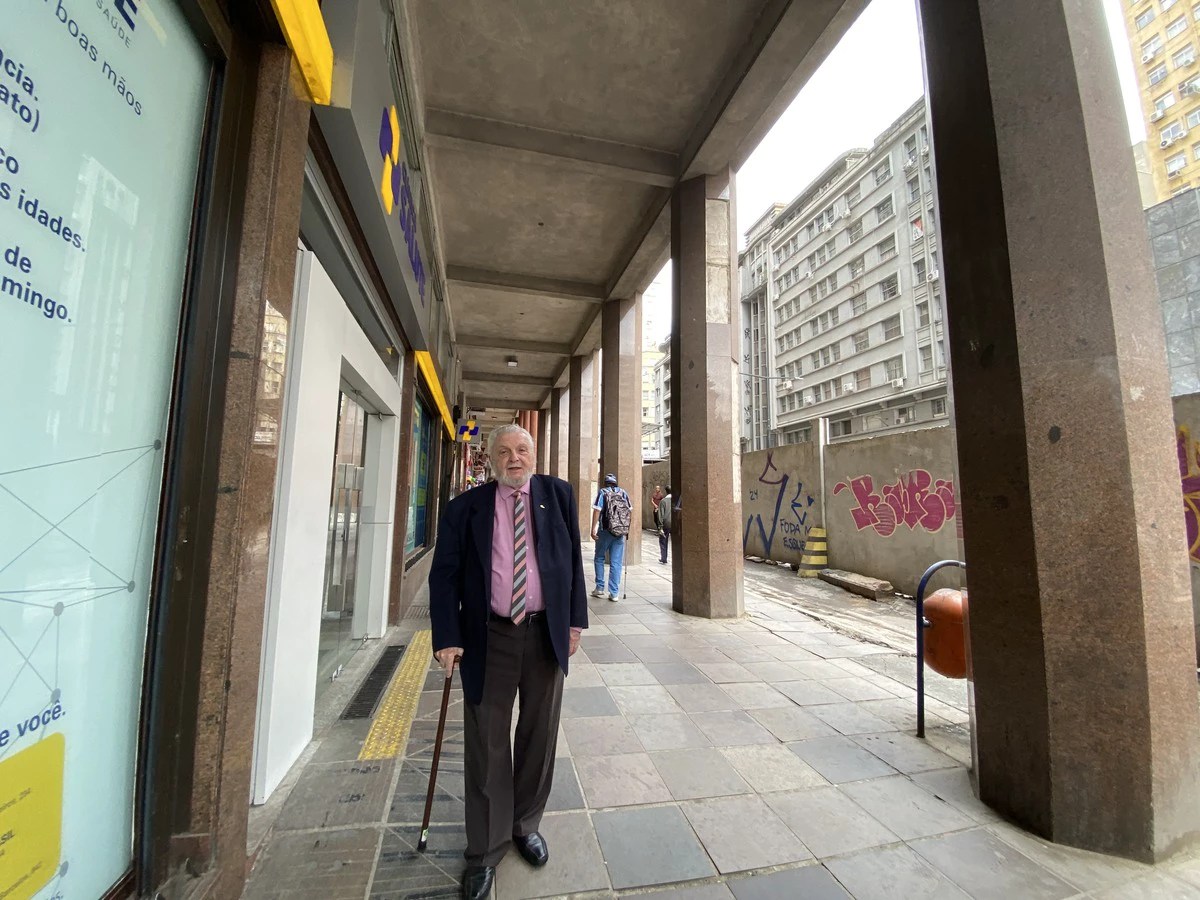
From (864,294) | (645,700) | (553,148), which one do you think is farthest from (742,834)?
(864,294)

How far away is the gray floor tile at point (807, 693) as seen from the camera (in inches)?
151

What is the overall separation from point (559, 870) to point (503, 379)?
18055 mm

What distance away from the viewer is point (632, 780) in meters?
2.71

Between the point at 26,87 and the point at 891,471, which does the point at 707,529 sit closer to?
the point at 891,471

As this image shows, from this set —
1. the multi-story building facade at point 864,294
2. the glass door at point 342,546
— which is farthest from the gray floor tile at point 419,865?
the multi-story building facade at point 864,294

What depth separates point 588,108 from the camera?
631cm

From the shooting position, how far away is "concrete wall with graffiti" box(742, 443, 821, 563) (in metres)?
10.2

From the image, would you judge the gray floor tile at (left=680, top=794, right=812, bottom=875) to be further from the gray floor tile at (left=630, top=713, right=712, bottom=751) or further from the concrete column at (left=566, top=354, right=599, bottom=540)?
the concrete column at (left=566, top=354, right=599, bottom=540)

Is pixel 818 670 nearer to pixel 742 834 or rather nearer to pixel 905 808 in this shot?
pixel 905 808

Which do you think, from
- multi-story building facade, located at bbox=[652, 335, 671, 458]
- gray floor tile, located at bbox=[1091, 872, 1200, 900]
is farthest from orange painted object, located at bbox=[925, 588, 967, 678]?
multi-story building facade, located at bbox=[652, 335, 671, 458]

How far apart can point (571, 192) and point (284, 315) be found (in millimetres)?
6791

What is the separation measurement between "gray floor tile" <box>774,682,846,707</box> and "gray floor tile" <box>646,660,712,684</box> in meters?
0.61

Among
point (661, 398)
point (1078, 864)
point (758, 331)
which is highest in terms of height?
point (758, 331)

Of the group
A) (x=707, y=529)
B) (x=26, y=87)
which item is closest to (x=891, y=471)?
(x=707, y=529)
